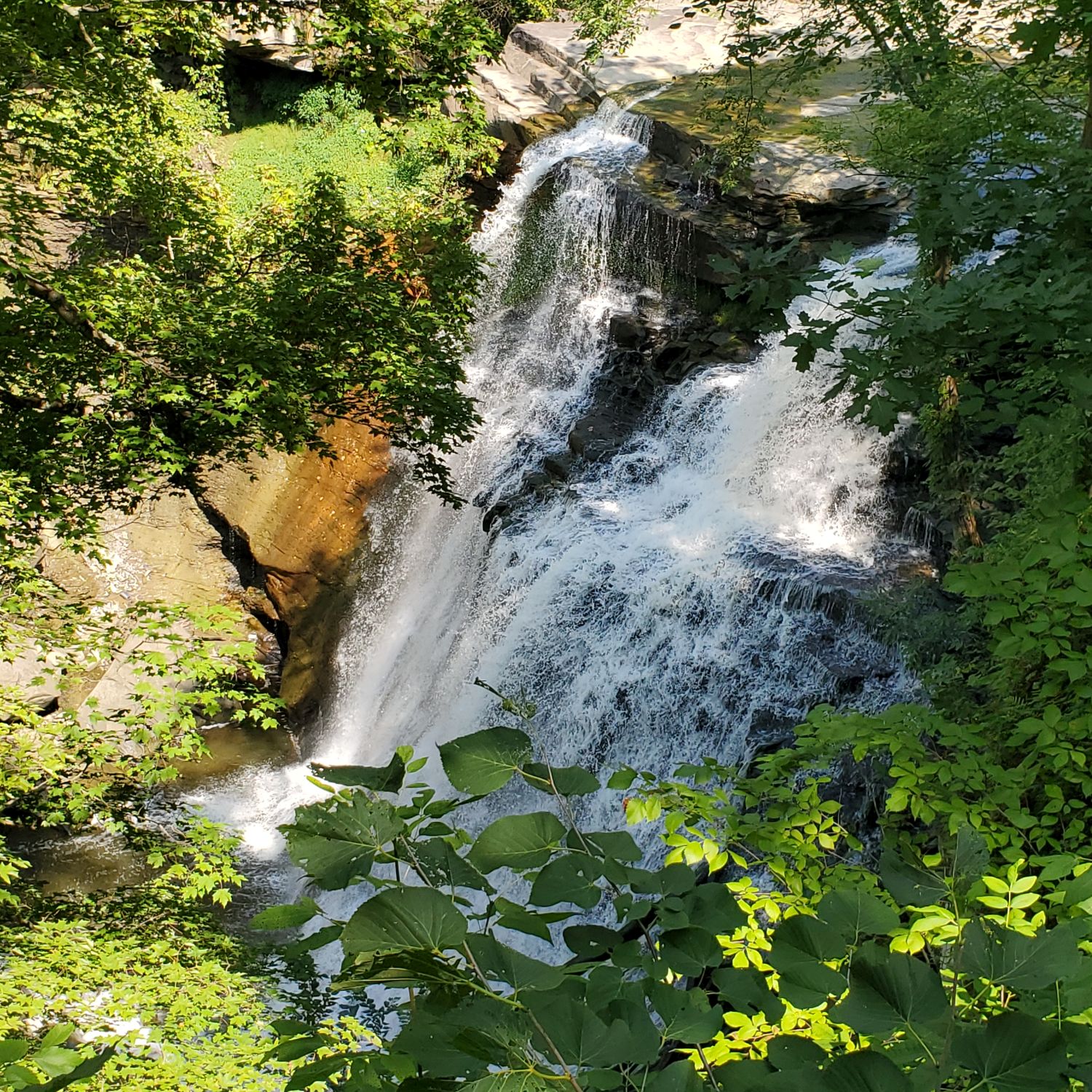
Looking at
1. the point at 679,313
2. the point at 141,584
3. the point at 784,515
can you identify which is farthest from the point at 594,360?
the point at 141,584

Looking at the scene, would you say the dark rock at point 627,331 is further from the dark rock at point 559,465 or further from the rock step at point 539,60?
the rock step at point 539,60

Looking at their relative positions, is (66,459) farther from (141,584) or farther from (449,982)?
(141,584)

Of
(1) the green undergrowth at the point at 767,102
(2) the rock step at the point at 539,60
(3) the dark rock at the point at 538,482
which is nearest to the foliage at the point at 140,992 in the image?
(3) the dark rock at the point at 538,482

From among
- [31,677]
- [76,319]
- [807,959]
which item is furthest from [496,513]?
[807,959]

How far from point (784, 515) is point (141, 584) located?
24.2 ft

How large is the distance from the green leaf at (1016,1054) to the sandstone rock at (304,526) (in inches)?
386

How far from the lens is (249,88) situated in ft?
60.4

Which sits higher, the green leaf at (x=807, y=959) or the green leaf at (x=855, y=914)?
the green leaf at (x=855, y=914)

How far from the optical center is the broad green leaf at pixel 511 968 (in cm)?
98

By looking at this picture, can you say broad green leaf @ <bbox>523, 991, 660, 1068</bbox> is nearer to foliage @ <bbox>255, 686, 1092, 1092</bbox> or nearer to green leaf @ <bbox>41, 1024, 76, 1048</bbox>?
foliage @ <bbox>255, 686, 1092, 1092</bbox>

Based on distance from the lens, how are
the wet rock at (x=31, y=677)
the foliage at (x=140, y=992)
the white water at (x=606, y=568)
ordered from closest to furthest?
1. the foliage at (x=140, y=992)
2. the white water at (x=606, y=568)
3. the wet rock at (x=31, y=677)

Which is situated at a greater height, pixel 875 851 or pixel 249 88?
pixel 249 88

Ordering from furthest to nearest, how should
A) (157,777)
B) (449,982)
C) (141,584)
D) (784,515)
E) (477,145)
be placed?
(477,145) < (141,584) < (784,515) < (157,777) < (449,982)

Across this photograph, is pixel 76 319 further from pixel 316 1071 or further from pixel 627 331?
pixel 627 331
